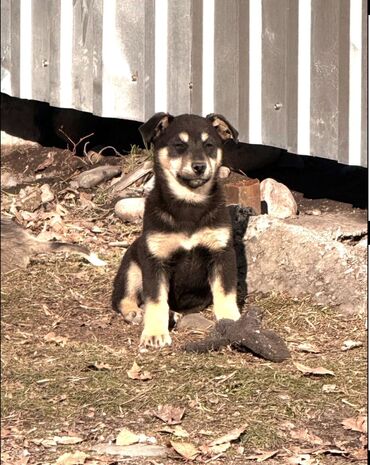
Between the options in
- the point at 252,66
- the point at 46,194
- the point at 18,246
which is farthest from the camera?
the point at 252,66

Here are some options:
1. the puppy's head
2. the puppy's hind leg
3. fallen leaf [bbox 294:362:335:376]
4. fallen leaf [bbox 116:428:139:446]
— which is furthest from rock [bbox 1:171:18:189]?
the puppy's head

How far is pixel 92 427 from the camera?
2355mm

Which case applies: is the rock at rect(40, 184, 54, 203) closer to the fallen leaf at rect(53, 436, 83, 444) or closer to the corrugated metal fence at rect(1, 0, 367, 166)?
the fallen leaf at rect(53, 436, 83, 444)

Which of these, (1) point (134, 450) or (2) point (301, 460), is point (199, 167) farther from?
(1) point (134, 450)

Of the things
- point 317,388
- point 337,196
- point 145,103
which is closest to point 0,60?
point 317,388

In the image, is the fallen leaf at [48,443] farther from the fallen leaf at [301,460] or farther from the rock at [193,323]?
the rock at [193,323]

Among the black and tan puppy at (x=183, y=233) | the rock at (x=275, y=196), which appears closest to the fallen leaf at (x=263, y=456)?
the black and tan puppy at (x=183, y=233)

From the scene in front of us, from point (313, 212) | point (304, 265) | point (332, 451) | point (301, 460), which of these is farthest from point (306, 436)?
point (313, 212)

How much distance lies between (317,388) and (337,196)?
316 cm

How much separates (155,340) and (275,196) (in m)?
2.20

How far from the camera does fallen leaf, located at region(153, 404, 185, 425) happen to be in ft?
8.55

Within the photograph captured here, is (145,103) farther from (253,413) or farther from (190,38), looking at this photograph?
(253,413)

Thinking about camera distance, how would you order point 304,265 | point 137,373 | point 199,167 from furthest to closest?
point 304,265
point 199,167
point 137,373

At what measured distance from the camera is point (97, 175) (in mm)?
2475
